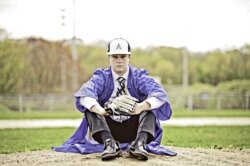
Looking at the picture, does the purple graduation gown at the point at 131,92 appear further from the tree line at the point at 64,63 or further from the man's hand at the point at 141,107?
the tree line at the point at 64,63

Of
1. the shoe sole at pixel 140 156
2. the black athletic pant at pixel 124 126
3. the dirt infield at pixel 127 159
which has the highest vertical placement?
the black athletic pant at pixel 124 126

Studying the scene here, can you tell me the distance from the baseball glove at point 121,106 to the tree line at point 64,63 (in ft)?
62.0

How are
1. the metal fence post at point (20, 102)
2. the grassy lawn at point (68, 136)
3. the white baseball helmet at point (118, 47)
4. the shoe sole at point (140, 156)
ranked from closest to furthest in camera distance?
the shoe sole at point (140, 156) → the white baseball helmet at point (118, 47) → the grassy lawn at point (68, 136) → the metal fence post at point (20, 102)

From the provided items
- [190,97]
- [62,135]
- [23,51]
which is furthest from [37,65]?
[62,135]

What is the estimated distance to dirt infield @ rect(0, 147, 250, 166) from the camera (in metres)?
5.05

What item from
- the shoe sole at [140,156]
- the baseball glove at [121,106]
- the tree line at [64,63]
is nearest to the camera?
the shoe sole at [140,156]

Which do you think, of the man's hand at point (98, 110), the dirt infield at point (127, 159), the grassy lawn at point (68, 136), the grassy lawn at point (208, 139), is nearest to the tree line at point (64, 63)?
the grassy lawn at point (68, 136)

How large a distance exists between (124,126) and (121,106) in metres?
0.46

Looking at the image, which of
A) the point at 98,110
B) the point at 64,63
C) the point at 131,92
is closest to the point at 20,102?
the point at 64,63

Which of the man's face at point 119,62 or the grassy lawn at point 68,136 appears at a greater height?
the man's face at point 119,62

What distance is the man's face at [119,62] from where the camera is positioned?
544cm

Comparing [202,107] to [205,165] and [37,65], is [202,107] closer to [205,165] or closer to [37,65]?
[37,65]

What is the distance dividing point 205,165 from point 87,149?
1.26 m

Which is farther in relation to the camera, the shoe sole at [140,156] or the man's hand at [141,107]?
the man's hand at [141,107]
